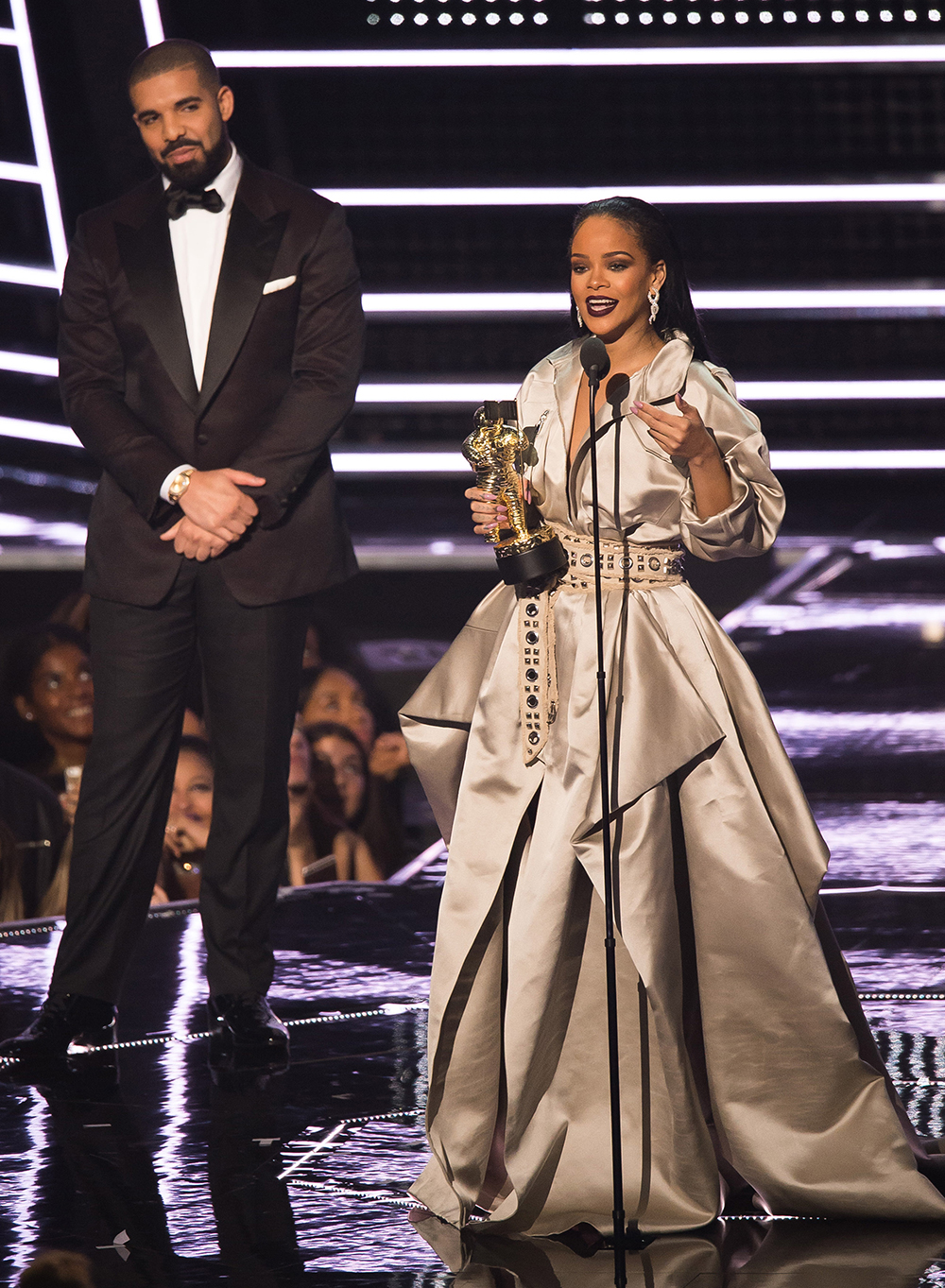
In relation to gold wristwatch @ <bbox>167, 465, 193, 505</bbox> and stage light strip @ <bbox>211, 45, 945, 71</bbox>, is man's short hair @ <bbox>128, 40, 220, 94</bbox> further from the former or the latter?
stage light strip @ <bbox>211, 45, 945, 71</bbox>

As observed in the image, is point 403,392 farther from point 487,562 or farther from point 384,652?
point 384,652

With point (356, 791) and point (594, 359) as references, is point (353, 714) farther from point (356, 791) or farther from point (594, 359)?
point (594, 359)

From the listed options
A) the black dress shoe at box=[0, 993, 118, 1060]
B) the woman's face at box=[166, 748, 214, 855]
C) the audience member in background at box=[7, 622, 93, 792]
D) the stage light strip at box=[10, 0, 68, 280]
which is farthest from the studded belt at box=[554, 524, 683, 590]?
the stage light strip at box=[10, 0, 68, 280]

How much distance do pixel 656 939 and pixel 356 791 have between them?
3.07m

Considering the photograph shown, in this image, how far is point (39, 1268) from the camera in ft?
5.14

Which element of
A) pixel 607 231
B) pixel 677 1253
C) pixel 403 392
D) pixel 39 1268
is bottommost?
pixel 677 1253

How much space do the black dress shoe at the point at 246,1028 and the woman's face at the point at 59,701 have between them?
2555 millimetres

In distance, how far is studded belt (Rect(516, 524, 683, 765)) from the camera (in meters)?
2.66

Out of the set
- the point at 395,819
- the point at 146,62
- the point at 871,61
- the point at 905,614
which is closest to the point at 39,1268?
the point at 146,62

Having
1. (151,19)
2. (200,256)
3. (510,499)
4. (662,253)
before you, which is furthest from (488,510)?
(151,19)

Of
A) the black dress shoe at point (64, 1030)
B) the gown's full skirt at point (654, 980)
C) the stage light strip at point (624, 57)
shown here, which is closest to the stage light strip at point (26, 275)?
the stage light strip at point (624, 57)

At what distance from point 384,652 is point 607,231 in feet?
13.6

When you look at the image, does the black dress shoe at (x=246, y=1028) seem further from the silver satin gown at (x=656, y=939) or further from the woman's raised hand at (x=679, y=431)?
the woman's raised hand at (x=679, y=431)

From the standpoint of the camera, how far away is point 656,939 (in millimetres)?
2541
